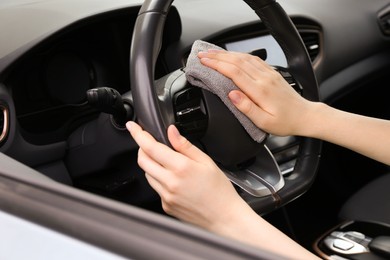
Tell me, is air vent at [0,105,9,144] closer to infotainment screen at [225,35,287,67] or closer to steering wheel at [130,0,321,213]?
steering wheel at [130,0,321,213]

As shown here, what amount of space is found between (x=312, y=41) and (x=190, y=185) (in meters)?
1.37

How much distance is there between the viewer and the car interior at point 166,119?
3.46 feet

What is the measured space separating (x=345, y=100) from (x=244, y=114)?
3.93 ft

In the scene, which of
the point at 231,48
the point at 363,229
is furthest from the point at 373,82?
the point at 363,229

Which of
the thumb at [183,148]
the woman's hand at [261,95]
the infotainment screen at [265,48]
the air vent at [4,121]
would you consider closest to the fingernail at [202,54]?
the woman's hand at [261,95]

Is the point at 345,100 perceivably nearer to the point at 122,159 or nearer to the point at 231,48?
the point at 231,48

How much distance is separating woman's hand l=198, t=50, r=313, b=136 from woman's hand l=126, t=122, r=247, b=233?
21 cm

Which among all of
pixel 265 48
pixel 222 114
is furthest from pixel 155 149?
pixel 265 48

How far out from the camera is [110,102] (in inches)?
44.6

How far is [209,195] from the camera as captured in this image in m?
0.82

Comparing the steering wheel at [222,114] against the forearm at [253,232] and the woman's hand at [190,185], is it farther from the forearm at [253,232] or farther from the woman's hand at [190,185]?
the forearm at [253,232]

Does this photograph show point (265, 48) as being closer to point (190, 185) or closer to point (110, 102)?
point (110, 102)

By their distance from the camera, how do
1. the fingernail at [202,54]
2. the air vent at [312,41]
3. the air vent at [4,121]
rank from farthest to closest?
the air vent at [312,41]
the air vent at [4,121]
the fingernail at [202,54]

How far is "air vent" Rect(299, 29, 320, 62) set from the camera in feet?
6.67
